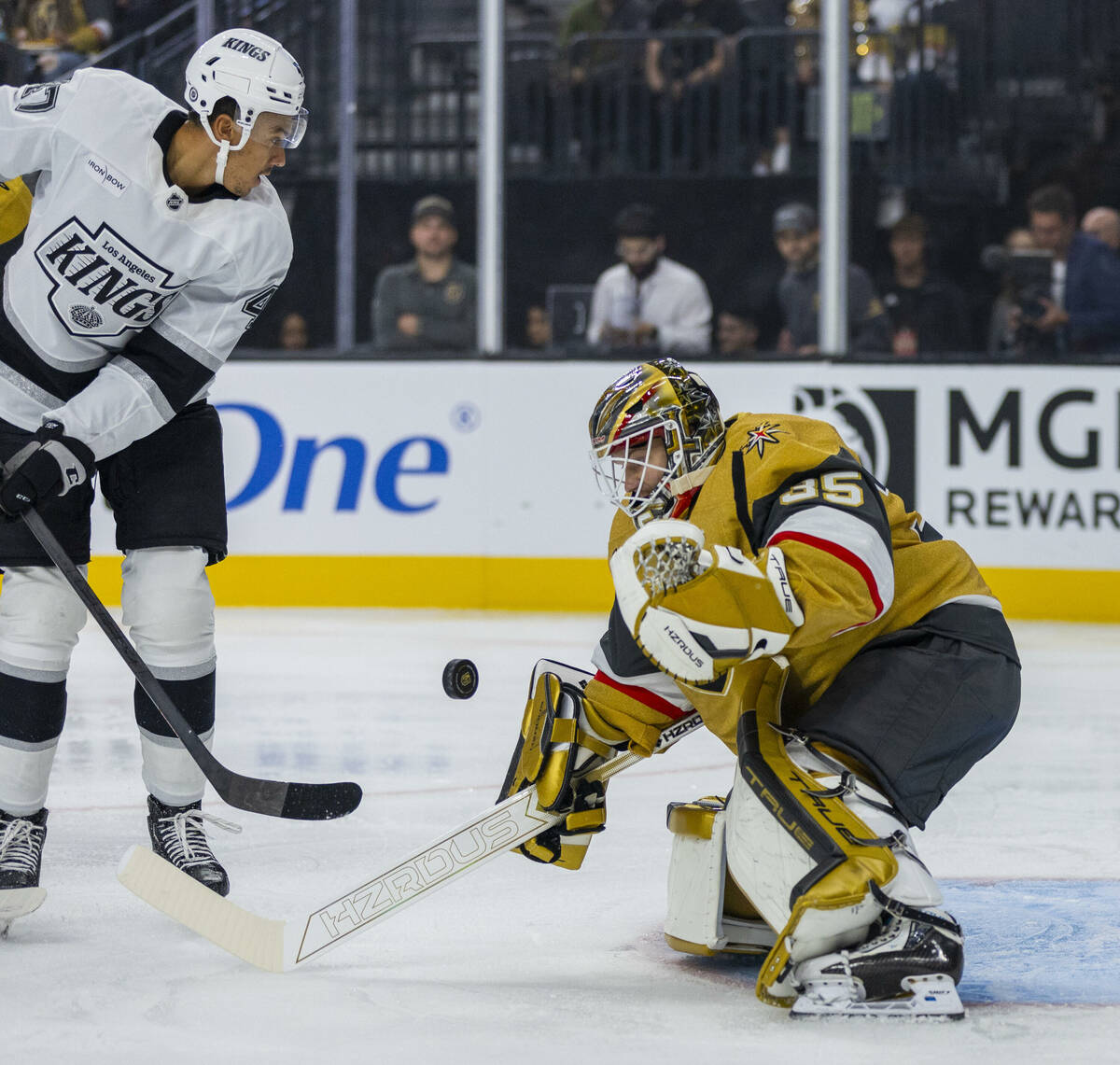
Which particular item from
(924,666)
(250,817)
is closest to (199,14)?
(250,817)

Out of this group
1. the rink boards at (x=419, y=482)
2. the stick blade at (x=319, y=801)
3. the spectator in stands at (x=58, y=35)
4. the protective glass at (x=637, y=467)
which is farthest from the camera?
the spectator in stands at (x=58, y=35)

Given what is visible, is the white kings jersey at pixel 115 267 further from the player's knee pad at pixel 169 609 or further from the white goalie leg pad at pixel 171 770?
the white goalie leg pad at pixel 171 770

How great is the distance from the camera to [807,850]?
197 centimetres

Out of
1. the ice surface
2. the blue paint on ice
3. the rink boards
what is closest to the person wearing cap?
the rink boards

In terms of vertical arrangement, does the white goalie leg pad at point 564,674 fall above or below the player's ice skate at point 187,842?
above

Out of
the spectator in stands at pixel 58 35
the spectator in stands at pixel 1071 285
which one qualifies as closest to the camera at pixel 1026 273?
the spectator in stands at pixel 1071 285

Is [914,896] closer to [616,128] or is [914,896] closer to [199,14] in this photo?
[616,128]

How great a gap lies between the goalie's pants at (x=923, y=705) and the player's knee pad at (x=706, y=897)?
174 mm

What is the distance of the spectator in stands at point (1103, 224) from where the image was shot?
19.4 feet

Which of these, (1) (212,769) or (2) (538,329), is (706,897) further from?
(2) (538,329)

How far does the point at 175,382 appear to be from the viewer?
8.28 feet

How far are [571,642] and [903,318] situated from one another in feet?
5.42

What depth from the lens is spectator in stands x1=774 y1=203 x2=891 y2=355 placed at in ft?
19.4

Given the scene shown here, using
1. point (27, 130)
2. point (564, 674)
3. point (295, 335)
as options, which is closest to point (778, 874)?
point (564, 674)
